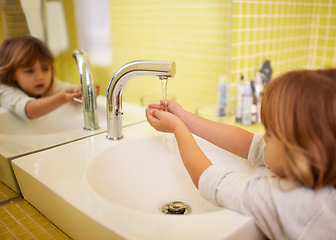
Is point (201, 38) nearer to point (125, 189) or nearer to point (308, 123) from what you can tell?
point (125, 189)

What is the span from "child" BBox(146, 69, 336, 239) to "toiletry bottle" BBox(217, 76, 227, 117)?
76cm

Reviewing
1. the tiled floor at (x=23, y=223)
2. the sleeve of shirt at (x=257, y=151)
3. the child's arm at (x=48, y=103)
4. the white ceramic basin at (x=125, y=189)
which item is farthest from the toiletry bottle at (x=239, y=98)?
the tiled floor at (x=23, y=223)

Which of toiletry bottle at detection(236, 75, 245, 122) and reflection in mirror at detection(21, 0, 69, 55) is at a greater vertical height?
reflection in mirror at detection(21, 0, 69, 55)

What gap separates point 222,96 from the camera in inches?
56.4

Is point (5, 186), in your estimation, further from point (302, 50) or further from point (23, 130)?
point (302, 50)

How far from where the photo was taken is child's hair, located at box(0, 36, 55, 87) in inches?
36.2

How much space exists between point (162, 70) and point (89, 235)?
0.39m

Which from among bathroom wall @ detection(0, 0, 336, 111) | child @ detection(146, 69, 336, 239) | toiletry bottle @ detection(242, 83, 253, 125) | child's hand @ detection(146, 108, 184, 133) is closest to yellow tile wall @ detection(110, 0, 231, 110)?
bathroom wall @ detection(0, 0, 336, 111)

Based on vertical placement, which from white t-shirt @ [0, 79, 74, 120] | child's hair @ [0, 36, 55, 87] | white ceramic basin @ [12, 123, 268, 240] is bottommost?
white ceramic basin @ [12, 123, 268, 240]

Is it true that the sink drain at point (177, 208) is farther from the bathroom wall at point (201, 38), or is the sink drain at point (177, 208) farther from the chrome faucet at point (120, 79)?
the bathroom wall at point (201, 38)

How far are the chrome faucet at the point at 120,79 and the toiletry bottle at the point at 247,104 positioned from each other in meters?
0.59

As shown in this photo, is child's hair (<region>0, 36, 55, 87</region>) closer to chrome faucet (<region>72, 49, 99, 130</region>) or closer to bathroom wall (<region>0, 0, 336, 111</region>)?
chrome faucet (<region>72, 49, 99, 130</region>)

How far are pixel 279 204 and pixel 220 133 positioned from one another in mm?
325

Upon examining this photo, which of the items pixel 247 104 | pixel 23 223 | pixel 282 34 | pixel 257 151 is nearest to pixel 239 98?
pixel 247 104
